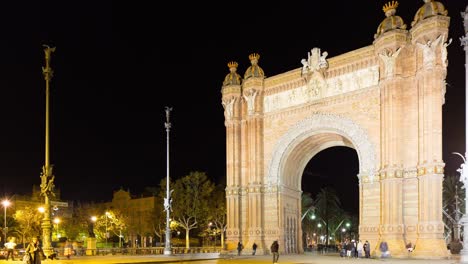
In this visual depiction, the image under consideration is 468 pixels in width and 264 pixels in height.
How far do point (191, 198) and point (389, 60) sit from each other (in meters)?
31.1

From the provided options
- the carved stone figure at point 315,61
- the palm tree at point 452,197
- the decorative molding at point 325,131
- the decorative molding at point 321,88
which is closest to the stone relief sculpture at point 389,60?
the decorative molding at point 321,88

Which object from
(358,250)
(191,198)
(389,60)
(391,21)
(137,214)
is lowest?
(137,214)

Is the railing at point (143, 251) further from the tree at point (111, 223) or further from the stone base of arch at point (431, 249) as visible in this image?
the stone base of arch at point (431, 249)

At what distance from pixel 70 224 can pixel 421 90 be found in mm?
60867

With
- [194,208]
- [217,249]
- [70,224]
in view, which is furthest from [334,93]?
[70,224]

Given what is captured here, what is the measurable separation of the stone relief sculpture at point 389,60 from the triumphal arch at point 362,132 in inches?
2.4

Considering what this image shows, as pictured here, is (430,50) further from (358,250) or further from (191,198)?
(191,198)

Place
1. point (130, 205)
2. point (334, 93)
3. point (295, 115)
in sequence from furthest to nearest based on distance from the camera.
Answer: point (130, 205)
point (295, 115)
point (334, 93)

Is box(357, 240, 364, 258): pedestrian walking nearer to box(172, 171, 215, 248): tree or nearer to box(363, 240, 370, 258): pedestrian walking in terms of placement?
box(363, 240, 370, 258): pedestrian walking

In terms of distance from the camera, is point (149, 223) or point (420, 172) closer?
point (420, 172)

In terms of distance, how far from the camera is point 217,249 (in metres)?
46.8

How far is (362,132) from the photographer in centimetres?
3306

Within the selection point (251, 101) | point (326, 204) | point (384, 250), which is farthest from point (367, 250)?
point (326, 204)

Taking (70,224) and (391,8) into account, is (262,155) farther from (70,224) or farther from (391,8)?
(70,224)
